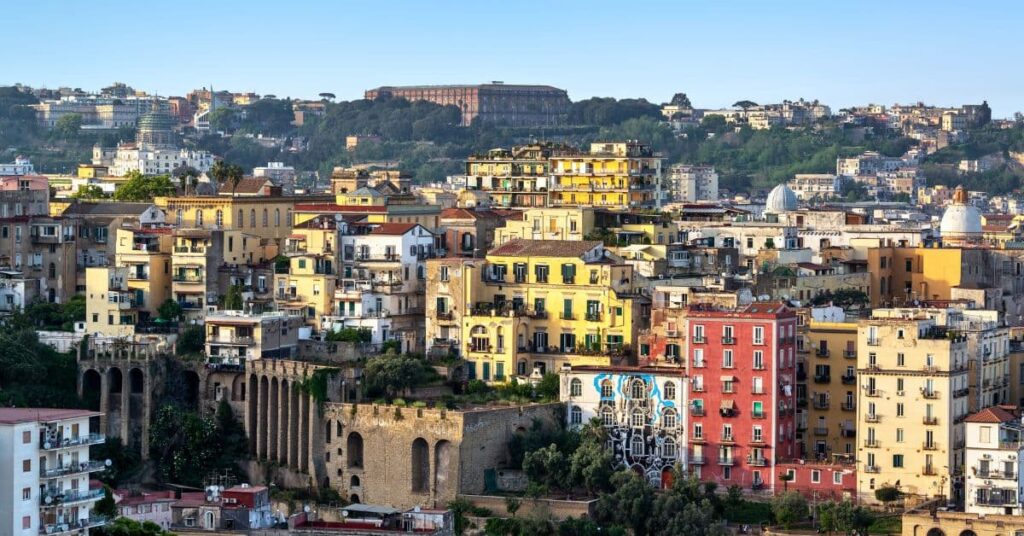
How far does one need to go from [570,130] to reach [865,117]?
26152mm

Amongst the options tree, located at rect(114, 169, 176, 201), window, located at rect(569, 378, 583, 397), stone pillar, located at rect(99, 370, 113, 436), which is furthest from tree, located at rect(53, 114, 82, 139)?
window, located at rect(569, 378, 583, 397)

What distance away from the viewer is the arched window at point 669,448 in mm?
59656

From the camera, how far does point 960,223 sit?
79.3 meters

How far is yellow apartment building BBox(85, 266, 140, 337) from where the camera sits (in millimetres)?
66250

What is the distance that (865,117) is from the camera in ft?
603

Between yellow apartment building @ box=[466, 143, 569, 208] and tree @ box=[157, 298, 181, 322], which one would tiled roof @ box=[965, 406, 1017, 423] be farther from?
yellow apartment building @ box=[466, 143, 569, 208]

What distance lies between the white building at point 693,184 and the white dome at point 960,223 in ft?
155

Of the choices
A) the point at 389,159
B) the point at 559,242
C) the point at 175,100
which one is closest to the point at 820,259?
the point at 559,242

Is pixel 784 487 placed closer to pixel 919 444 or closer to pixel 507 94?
pixel 919 444

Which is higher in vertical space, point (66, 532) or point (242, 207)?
point (242, 207)

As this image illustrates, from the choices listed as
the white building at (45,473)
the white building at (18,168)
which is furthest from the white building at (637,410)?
the white building at (18,168)

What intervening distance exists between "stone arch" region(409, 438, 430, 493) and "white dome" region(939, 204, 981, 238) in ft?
83.5

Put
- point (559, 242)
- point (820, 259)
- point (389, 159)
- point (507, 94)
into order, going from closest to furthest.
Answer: point (559, 242) → point (820, 259) → point (389, 159) → point (507, 94)

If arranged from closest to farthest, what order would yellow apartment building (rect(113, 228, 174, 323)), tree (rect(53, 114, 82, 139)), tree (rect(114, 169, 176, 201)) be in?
yellow apartment building (rect(113, 228, 174, 323)) < tree (rect(114, 169, 176, 201)) < tree (rect(53, 114, 82, 139))
